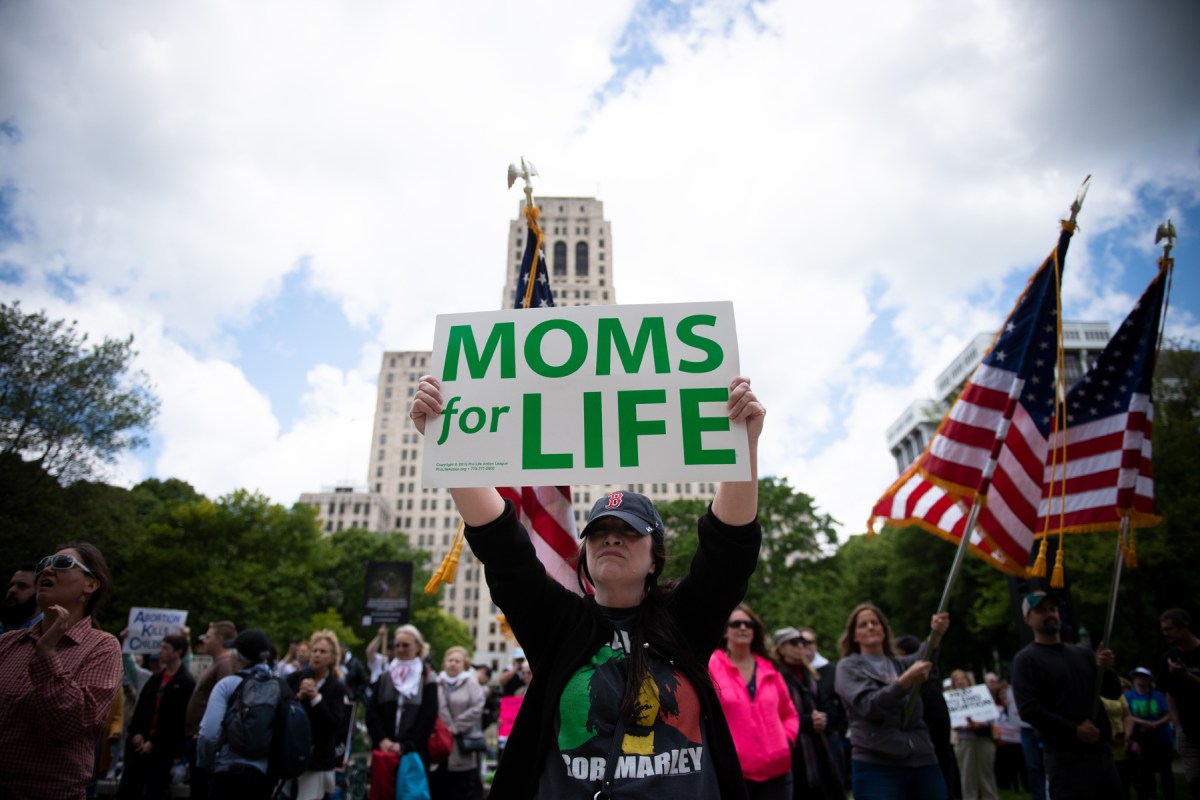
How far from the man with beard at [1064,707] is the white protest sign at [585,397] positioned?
14.2 ft

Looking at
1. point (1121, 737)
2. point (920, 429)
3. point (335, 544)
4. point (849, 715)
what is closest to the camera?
point (849, 715)

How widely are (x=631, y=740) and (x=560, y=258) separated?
92.5 m

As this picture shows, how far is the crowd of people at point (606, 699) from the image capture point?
92.7 inches

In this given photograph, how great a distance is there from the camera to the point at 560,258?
A: 9244 cm

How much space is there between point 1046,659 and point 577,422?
15.7ft

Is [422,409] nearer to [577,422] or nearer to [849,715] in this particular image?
[577,422]

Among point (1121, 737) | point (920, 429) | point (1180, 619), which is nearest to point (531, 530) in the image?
point (1180, 619)

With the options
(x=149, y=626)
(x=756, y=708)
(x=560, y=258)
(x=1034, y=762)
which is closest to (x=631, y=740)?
(x=756, y=708)

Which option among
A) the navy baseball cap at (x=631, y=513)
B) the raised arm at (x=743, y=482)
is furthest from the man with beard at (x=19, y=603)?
the raised arm at (x=743, y=482)

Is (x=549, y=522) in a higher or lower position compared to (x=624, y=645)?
higher

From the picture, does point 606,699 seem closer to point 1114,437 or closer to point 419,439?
point 1114,437

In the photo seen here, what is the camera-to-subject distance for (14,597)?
15.8ft

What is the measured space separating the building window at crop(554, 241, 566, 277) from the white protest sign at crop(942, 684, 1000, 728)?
82408 millimetres

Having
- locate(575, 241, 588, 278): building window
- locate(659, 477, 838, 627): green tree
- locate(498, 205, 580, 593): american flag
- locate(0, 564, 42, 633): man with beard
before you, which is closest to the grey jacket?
locate(498, 205, 580, 593): american flag
